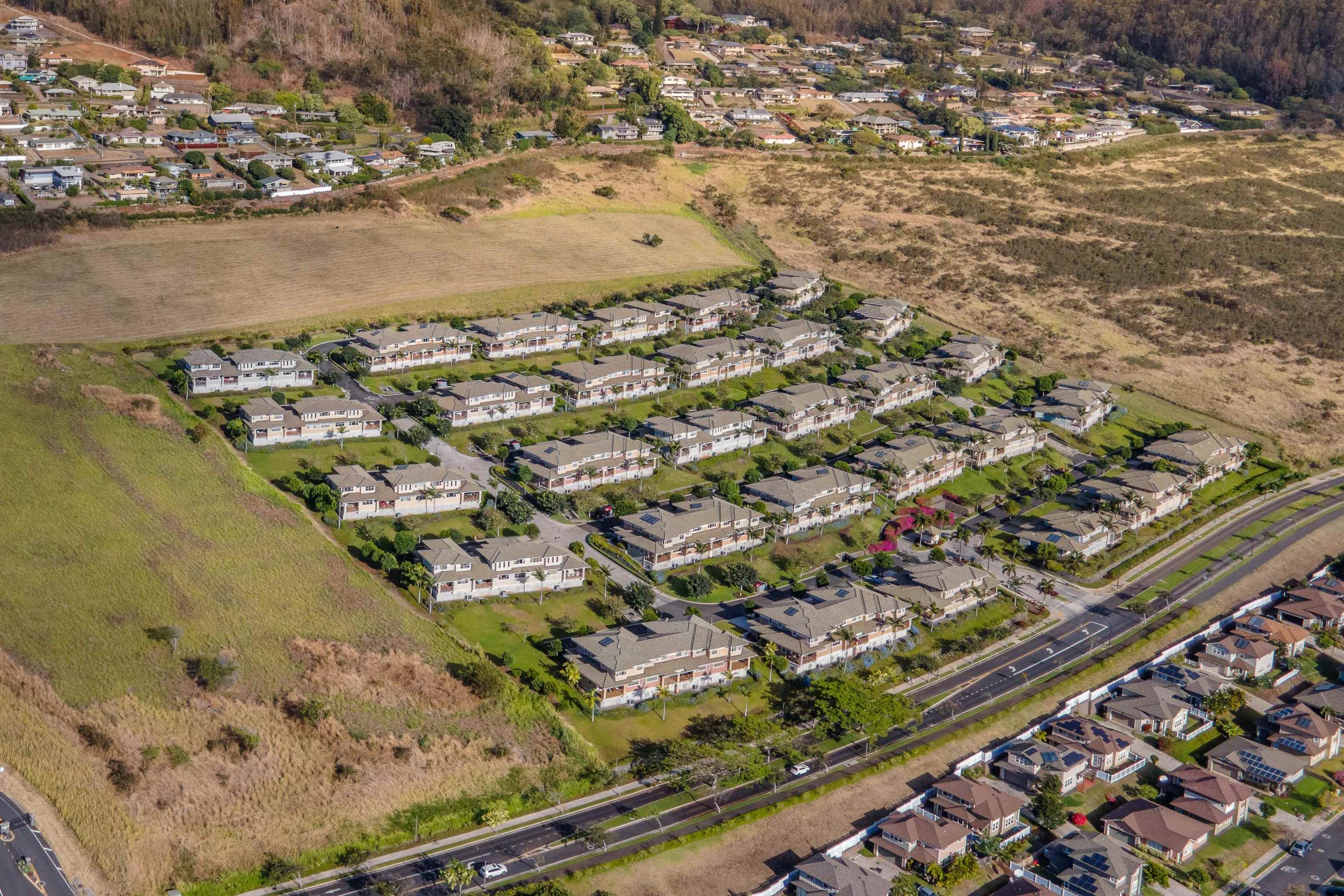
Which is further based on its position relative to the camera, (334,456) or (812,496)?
(812,496)

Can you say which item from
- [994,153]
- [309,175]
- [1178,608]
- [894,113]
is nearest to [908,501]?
[1178,608]

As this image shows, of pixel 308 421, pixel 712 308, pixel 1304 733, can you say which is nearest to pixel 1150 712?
pixel 1304 733

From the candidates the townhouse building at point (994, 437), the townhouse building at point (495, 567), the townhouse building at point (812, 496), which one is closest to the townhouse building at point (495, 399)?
the townhouse building at point (495, 567)

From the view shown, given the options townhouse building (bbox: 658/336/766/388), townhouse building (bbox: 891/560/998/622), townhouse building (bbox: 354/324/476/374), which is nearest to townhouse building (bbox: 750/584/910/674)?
townhouse building (bbox: 891/560/998/622)

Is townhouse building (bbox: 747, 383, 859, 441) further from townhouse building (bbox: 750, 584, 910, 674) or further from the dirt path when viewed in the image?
the dirt path

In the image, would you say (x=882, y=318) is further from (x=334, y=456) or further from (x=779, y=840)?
(x=779, y=840)

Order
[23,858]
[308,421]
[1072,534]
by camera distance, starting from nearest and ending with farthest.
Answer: [23,858], [1072,534], [308,421]

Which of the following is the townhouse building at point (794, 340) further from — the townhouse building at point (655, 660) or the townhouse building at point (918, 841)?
the townhouse building at point (918, 841)
